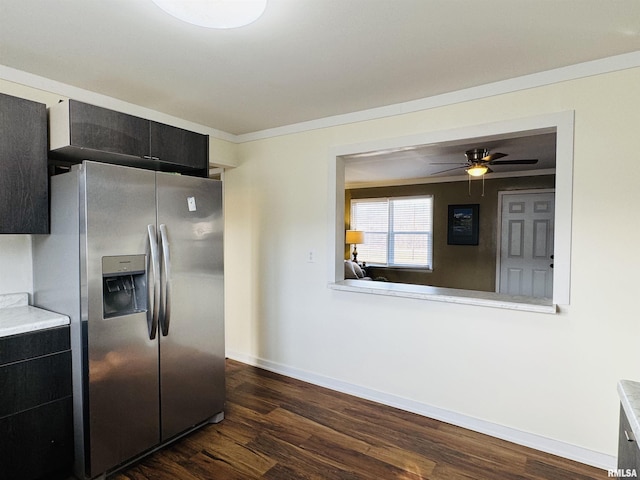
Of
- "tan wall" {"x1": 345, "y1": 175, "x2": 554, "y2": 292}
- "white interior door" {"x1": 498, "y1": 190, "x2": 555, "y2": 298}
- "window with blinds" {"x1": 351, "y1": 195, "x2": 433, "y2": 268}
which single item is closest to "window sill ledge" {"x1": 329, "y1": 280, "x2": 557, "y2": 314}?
"white interior door" {"x1": 498, "y1": 190, "x2": 555, "y2": 298}

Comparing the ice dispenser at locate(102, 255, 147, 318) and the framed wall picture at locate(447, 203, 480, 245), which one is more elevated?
the framed wall picture at locate(447, 203, 480, 245)

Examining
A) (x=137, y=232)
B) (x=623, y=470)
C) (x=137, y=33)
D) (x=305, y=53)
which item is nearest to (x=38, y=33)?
(x=137, y=33)

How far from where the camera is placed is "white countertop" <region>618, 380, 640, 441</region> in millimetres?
1010

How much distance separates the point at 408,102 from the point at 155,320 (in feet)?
7.84

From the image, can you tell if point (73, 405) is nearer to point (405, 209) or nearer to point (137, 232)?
point (137, 232)

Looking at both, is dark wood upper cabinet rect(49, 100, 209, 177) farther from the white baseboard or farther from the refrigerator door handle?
the white baseboard

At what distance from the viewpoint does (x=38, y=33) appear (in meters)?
1.80

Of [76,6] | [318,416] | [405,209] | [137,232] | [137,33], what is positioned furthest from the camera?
[405,209]

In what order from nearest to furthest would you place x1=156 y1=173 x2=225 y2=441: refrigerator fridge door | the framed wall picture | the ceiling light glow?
the ceiling light glow
x1=156 y1=173 x2=225 y2=441: refrigerator fridge door
the framed wall picture

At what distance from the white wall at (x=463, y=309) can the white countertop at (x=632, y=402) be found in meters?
1.07

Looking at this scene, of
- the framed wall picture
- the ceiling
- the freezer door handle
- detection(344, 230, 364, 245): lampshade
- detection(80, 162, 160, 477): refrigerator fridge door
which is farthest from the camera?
detection(344, 230, 364, 245): lampshade

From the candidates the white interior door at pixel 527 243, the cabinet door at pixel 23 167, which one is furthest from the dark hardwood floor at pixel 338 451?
the white interior door at pixel 527 243

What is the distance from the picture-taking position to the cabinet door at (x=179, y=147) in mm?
2414

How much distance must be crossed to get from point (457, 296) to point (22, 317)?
2739 mm
